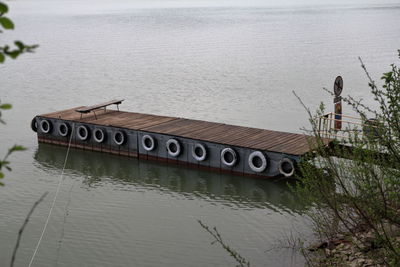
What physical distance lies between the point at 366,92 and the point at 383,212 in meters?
29.2

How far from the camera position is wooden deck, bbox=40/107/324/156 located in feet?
69.0

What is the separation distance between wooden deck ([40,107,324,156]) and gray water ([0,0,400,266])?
132cm

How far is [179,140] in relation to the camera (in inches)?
885

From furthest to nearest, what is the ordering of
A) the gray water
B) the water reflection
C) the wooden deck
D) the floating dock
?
1. the wooden deck
2. the floating dock
3. the water reflection
4. the gray water

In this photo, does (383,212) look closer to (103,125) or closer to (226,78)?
(103,125)

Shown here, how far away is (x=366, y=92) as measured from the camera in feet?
120

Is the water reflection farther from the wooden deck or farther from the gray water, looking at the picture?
the wooden deck

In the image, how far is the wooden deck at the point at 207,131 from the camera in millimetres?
21031

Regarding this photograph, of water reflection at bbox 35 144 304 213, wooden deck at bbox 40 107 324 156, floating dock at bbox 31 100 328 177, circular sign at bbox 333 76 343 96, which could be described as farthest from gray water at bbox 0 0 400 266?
circular sign at bbox 333 76 343 96

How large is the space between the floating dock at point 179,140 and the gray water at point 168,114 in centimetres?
49

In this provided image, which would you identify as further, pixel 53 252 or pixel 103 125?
pixel 103 125

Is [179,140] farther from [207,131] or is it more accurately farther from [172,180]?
[172,180]

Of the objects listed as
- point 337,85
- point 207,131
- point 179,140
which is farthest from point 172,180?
point 337,85

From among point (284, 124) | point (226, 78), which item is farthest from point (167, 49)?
point (284, 124)
